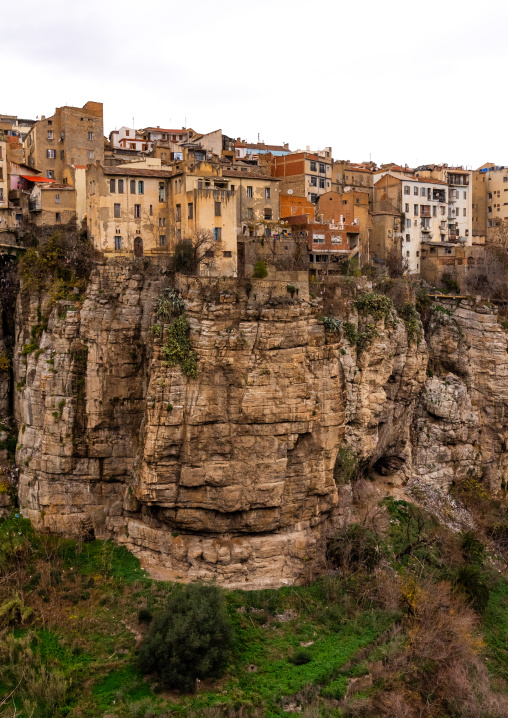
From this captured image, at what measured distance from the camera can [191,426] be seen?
25.0 meters

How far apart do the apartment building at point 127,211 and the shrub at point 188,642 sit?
14388 mm

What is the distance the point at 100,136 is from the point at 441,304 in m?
19.4

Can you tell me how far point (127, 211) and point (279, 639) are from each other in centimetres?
1743

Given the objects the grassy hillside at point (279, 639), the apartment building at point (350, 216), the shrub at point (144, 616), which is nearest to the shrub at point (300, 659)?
the grassy hillside at point (279, 639)

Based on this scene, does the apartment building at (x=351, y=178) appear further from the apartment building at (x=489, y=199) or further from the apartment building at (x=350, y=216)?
the apartment building at (x=489, y=199)

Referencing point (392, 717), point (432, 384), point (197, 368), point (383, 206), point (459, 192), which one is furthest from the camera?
point (459, 192)

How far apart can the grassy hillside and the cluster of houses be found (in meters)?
12.2

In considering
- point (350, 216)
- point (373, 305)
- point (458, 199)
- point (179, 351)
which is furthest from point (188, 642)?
point (458, 199)

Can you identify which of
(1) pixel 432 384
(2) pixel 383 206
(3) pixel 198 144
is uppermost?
(3) pixel 198 144

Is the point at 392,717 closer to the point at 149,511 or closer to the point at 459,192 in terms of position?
the point at 149,511

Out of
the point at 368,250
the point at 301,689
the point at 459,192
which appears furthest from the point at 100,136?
the point at 301,689

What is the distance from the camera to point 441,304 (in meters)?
37.8

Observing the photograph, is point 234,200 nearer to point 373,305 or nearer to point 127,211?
point 127,211

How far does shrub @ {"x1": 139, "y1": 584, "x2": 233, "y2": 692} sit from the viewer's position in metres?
21.3
